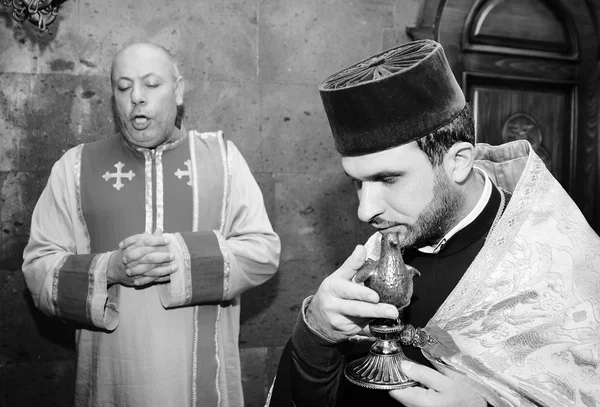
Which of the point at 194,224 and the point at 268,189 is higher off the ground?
the point at 268,189

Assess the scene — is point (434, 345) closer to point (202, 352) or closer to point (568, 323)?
point (568, 323)

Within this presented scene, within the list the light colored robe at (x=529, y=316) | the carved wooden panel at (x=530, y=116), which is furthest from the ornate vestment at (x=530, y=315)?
the carved wooden panel at (x=530, y=116)

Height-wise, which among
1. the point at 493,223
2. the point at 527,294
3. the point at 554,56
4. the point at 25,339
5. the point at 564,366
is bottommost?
the point at 25,339

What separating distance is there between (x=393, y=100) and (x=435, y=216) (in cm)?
38

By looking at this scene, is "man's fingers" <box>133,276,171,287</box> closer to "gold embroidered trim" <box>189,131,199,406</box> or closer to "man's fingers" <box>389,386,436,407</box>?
"gold embroidered trim" <box>189,131,199,406</box>

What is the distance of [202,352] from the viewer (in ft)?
10.7

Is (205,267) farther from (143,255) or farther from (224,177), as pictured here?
(224,177)

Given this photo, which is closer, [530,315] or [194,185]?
[530,315]

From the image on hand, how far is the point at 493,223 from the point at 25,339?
3.11 metres

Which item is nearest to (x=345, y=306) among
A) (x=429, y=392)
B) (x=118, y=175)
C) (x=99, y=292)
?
(x=429, y=392)

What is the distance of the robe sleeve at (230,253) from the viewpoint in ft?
10.2

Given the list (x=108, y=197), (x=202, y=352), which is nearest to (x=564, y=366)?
(x=202, y=352)

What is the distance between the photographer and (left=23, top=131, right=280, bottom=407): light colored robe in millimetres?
3125

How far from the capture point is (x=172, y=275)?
3.09 metres
